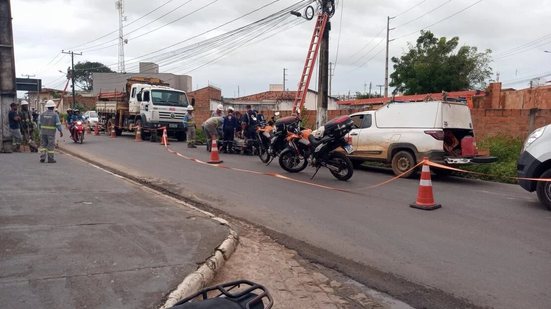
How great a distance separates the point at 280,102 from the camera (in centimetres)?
4719

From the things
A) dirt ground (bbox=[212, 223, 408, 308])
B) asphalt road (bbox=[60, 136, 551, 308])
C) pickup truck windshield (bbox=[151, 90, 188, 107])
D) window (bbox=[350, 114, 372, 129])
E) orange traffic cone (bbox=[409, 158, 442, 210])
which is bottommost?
dirt ground (bbox=[212, 223, 408, 308])

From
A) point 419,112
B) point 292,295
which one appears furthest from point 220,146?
point 292,295

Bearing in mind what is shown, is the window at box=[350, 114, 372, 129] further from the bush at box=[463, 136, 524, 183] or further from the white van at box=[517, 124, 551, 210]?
the white van at box=[517, 124, 551, 210]

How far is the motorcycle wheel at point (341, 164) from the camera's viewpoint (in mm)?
11000

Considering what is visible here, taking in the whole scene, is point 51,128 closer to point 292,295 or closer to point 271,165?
point 271,165

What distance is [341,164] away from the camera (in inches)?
→ 436

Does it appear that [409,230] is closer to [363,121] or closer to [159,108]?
[363,121]

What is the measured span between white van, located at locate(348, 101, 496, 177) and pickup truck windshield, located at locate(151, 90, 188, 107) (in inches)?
527

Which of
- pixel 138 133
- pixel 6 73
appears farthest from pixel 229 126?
pixel 138 133

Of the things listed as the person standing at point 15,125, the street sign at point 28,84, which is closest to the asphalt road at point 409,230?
the person standing at point 15,125

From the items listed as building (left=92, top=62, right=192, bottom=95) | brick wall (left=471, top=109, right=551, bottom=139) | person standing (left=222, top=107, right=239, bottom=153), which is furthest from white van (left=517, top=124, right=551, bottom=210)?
building (left=92, top=62, right=192, bottom=95)

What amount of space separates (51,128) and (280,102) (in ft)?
115

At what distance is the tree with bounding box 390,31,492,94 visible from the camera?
3303cm

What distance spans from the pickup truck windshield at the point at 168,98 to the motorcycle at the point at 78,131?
3.82 metres
